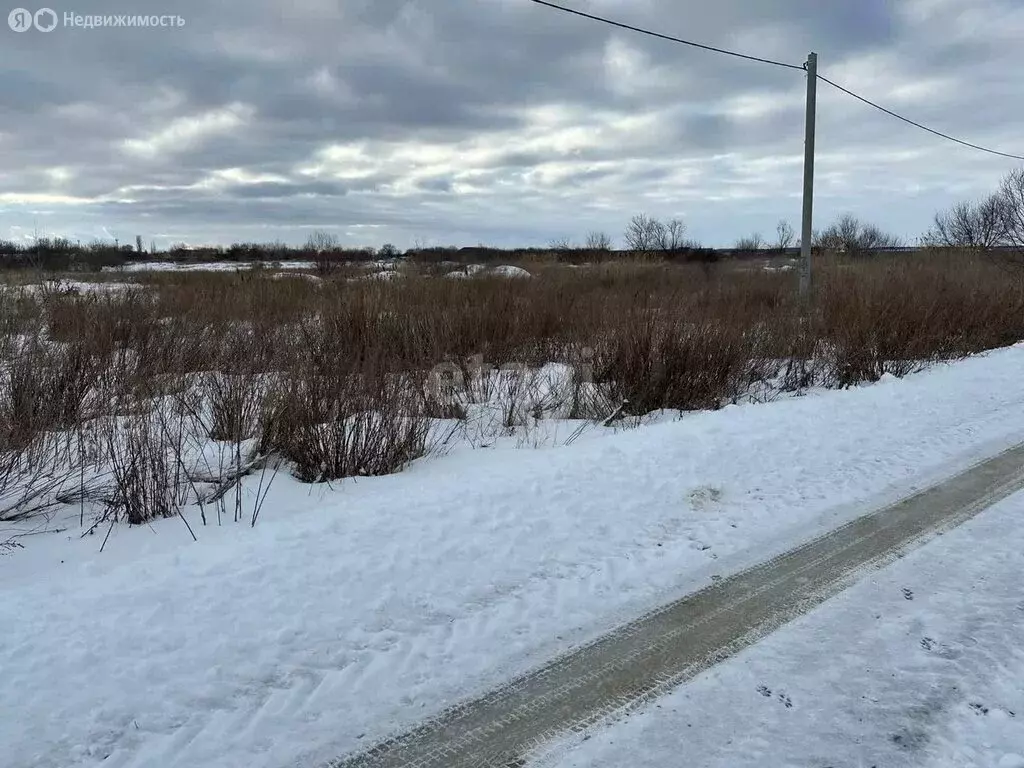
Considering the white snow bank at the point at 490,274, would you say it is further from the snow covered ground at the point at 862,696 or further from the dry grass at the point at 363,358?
the snow covered ground at the point at 862,696

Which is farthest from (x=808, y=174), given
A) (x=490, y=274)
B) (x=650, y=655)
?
(x=650, y=655)

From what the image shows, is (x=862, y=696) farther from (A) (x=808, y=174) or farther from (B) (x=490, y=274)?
(B) (x=490, y=274)

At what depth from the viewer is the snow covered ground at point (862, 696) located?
7.63 feet

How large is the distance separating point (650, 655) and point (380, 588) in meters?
1.35

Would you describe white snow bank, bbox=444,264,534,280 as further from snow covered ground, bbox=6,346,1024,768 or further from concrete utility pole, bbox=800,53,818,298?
snow covered ground, bbox=6,346,1024,768

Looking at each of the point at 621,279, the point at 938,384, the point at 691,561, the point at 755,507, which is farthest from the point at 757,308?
the point at 691,561

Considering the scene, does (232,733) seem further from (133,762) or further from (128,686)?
(128,686)

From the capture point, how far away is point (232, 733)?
246 cm

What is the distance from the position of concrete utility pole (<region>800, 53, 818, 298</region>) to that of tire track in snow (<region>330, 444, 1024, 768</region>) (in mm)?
10775

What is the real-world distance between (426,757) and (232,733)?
2.31 feet

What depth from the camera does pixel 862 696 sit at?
261cm

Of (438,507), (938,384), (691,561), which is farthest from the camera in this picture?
(938,384)

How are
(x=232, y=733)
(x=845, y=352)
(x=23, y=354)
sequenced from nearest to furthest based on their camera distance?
1. (x=232, y=733)
2. (x=23, y=354)
3. (x=845, y=352)

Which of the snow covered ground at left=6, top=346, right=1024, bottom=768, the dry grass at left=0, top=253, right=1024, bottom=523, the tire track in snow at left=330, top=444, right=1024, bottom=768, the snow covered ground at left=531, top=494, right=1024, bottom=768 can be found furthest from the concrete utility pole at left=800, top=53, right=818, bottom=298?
the snow covered ground at left=531, top=494, right=1024, bottom=768
